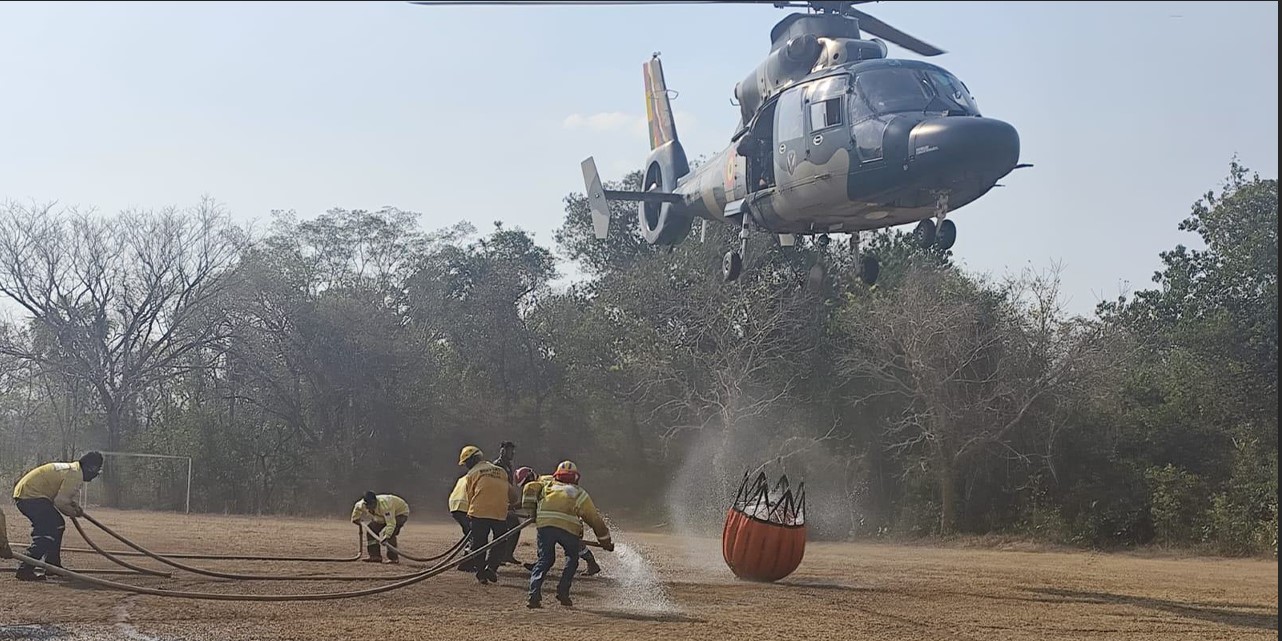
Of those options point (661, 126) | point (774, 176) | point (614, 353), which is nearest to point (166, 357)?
point (614, 353)

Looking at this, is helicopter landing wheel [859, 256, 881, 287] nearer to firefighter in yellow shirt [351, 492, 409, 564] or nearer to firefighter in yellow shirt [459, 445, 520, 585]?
firefighter in yellow shirt [459, 445, 520, 585]

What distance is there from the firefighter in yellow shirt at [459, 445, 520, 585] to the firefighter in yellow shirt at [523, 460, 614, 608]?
6.38 feet

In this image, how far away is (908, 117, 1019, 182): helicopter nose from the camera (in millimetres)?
15336

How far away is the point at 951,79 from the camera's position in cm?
1677

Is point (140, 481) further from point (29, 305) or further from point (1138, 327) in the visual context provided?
point (1138, 327)

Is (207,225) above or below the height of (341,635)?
above

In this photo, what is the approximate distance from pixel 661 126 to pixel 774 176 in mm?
7621

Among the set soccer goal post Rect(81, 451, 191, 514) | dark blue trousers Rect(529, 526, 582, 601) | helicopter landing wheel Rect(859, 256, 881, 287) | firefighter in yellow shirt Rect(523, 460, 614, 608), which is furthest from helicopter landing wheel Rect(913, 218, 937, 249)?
soccer goal post Rect(81, 451, 191, 514)

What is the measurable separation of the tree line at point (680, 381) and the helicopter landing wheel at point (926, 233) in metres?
11.0

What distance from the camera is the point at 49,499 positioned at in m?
13.3

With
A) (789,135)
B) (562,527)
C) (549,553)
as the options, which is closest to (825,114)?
(789,135)

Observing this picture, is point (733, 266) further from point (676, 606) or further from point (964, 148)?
point (676, 606)

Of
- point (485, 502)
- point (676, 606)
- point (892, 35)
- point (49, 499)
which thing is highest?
point (892, 35)

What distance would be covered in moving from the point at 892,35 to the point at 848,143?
124 inches
